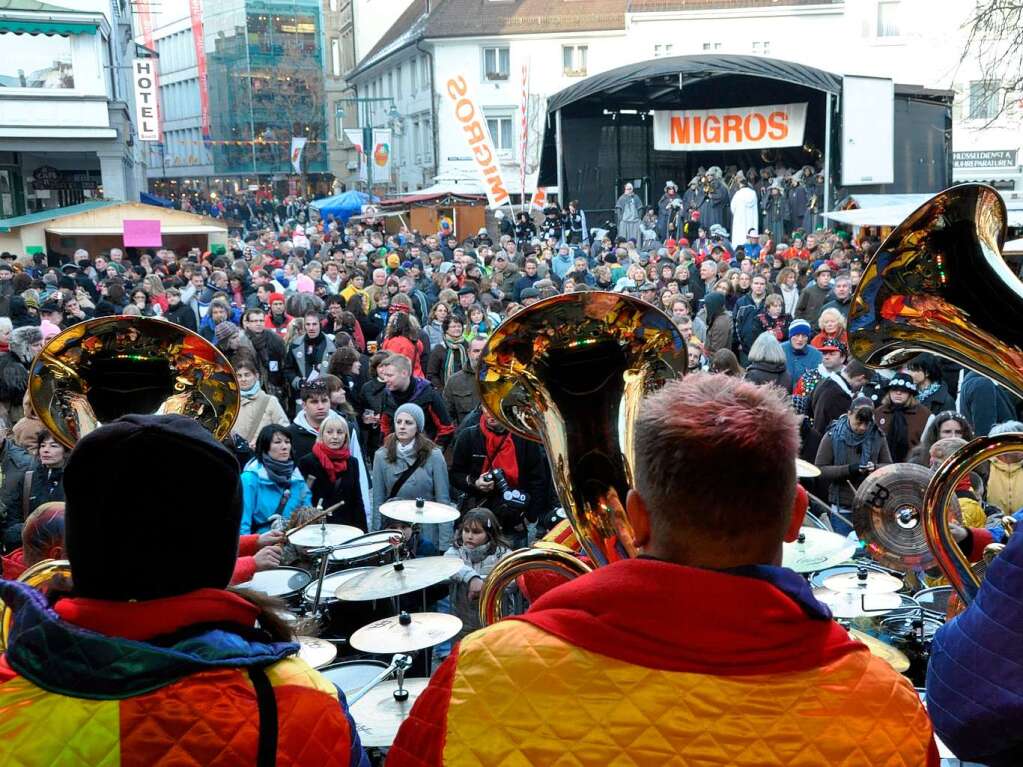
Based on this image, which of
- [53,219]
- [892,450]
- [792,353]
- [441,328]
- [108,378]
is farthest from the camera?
[53,219]

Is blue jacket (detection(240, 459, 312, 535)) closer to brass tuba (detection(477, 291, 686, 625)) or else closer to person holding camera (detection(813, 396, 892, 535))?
person holding camera (detection(813, 396, 892, 535))

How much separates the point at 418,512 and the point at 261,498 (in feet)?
3.05

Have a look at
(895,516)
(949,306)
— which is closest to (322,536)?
(895,516)

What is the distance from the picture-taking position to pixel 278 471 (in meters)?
5.52

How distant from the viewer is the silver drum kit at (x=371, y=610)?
3.73 meters

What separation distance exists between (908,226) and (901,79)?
1270 inches

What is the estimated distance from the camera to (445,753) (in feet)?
4.45

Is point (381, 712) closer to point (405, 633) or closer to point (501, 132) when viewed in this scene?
point (405, 633)

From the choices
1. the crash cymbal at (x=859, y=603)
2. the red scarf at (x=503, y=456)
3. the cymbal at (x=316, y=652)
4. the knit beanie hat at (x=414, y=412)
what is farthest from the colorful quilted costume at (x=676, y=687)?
the knit beanie hat at (x=414, y=412)

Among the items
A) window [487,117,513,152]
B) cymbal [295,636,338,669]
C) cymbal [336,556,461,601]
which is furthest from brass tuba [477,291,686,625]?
window [487,117,513,152]

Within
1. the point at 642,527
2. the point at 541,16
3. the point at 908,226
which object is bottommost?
the point at 642,527

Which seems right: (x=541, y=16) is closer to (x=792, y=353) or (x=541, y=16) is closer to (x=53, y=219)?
(x=53, y=219)

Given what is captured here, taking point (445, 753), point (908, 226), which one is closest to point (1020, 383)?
point (908, 226)

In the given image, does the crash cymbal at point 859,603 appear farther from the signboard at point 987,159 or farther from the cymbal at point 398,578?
the signboard at point 987,159
